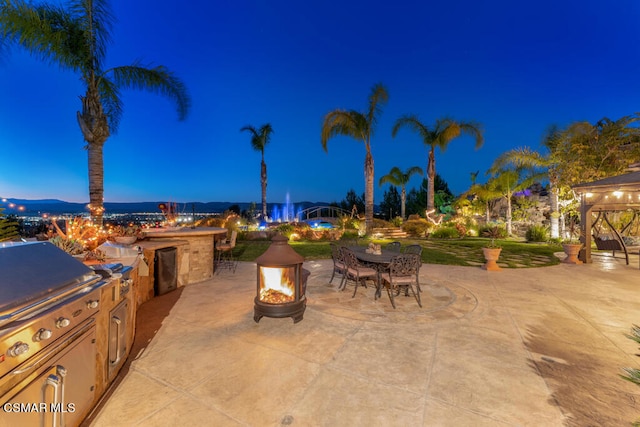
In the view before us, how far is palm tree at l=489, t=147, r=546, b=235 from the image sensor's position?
43.1 feet

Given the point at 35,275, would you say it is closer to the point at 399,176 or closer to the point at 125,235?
the point at 125,235

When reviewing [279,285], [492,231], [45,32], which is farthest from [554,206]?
[45,32]

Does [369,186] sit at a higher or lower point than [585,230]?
higher

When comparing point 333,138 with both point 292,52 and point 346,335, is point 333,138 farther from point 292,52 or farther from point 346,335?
point 292,52

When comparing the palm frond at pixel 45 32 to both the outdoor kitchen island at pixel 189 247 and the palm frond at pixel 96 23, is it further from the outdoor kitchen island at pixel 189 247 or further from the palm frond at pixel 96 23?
the outdoor kitchen island at pixel 189 247

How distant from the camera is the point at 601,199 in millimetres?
9133

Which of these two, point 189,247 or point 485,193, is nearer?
point 189,247

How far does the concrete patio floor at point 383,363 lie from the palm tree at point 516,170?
31.2 feet

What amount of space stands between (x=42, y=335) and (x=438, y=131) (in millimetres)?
18681

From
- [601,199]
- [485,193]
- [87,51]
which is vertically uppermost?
[87,51]

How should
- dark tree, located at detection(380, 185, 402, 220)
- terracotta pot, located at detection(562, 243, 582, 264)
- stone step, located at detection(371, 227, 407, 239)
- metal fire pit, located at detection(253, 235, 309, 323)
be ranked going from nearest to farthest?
metal fire pit, located at detection(253, 235, 309, 323) → terracotta pot, located at detection(562, 243, 582, 264) → stone step, located at detection(371, 227, 407, 239) → dark tree, located at detection(380, 185, 402, 220)

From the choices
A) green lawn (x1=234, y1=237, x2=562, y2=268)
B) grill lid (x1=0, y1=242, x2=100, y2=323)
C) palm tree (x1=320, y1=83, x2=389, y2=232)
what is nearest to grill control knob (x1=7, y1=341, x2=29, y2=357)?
grill lid (x1=0, y1=242, x2=100, y2=323)

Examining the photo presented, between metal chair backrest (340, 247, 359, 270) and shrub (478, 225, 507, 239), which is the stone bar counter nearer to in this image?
metal chair backrest (340, 247, 359, 270)

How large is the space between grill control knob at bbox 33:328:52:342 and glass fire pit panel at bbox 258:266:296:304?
2.66m
